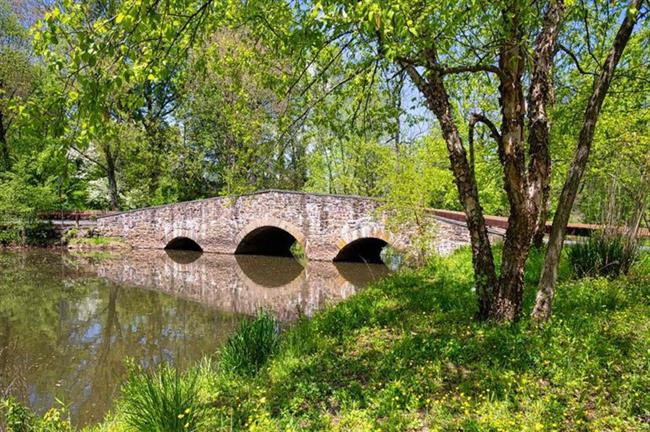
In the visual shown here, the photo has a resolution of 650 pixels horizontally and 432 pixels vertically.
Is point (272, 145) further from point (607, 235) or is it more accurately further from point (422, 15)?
point (607, 235)

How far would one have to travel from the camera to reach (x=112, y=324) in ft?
27.5

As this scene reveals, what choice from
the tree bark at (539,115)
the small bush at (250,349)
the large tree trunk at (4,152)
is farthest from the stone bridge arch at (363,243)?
the large tree trunk at (4,152)

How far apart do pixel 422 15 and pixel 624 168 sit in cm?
525

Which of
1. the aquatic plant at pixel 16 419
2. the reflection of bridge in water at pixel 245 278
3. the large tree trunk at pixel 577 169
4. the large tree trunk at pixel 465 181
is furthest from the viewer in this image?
the reflection of bridge in water at pixel 245 278

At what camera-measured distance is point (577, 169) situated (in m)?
4.03

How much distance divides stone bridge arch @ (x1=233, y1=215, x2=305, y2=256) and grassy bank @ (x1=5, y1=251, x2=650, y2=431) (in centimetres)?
1127

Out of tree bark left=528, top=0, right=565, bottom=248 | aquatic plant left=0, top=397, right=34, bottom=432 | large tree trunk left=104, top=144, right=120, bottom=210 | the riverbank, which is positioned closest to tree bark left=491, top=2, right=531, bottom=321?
tree bark left=528, top=0, right=565, bottom=248

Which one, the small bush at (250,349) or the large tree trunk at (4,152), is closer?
the small bush at (250,349)

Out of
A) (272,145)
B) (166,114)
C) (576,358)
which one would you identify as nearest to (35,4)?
(166,114)

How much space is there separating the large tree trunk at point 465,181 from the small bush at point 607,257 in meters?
2.23

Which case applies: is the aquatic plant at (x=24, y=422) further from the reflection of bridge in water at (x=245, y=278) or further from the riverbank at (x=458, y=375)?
the reflection of bridge in water at (x=245, y=278)

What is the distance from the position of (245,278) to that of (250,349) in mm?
8982

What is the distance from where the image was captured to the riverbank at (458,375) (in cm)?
293

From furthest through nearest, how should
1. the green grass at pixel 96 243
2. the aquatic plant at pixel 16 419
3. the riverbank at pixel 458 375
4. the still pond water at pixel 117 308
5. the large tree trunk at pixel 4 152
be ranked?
the large tree trunk at pixel 4 152 → the green grass at pixel 96 243 → the still pond water at pixel 117 308 → the aquatic plant at pixel 16 419 → the riverbank at pixel 458 375
